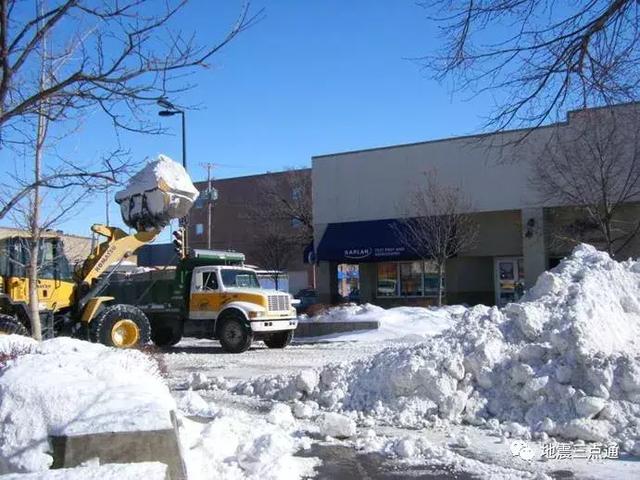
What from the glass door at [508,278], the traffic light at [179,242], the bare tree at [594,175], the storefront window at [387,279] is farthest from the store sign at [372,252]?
the traffic light at [179,242]

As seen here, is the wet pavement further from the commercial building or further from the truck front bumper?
the commercial building

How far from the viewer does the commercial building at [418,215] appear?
29.3m

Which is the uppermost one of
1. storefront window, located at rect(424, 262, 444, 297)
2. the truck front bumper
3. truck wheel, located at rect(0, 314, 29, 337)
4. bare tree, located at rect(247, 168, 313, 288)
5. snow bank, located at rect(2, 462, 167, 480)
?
bare tree, located at rect(247, 168, 313, 288)

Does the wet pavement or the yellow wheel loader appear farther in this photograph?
the yellow wheel loader

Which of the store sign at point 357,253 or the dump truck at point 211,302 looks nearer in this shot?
the dump truck at point 211,302

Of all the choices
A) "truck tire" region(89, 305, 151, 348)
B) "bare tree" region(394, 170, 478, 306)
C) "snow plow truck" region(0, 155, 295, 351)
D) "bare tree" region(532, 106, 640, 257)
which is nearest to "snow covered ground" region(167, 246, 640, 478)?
"truck tire" region(89, 305, 151, 348)

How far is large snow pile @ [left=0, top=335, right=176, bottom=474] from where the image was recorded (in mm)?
5230

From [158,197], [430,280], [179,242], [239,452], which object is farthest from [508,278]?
[239,452]

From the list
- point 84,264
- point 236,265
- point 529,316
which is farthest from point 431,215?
point 529,316

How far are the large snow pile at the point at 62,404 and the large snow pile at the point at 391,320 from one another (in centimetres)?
1522

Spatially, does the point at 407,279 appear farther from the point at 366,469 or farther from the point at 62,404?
the point at 62,404

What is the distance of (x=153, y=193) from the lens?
59.5 feet

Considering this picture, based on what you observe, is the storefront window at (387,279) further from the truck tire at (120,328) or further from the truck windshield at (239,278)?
the truck tire at (120,328)

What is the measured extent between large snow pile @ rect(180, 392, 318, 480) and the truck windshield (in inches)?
489
